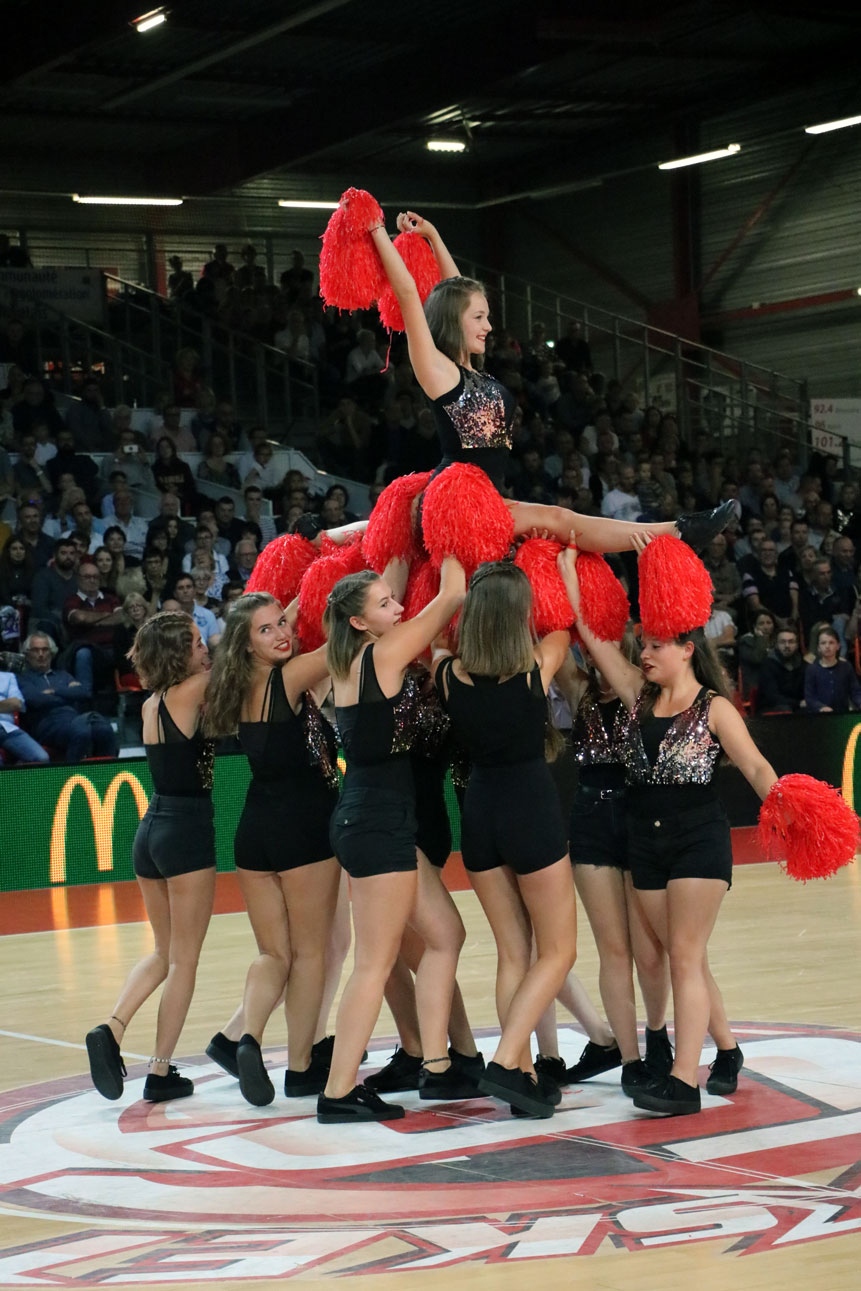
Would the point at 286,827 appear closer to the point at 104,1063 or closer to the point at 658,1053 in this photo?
the point at 104,1063

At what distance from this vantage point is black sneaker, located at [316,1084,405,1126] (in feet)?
17.1

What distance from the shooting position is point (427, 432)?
15852 millimetres

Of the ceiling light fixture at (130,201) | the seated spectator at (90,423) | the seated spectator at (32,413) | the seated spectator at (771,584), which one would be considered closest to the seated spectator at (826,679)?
the seated spectator at (771,584)

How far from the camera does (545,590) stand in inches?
215

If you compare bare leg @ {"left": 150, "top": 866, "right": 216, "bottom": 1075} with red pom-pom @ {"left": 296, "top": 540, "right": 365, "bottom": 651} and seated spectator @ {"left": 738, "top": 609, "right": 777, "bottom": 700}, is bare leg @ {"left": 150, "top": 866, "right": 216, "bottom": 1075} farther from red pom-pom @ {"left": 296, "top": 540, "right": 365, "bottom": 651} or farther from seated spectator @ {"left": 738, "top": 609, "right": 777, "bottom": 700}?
seated spectator @ {"left": 738, "top": 609, "right": 777, "bottom": 700}

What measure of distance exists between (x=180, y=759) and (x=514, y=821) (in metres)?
1.16

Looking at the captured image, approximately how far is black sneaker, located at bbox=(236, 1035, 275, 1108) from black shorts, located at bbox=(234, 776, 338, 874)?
0.54 m

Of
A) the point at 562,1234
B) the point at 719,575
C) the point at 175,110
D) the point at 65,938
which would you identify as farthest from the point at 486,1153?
the point at 175,110

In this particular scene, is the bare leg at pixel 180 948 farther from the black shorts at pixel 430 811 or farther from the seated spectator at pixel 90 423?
the seated spectator at pixel 90 423

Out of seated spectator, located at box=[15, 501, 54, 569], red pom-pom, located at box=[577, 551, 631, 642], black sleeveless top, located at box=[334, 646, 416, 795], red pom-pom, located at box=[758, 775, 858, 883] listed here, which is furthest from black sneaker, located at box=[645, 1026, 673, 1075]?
seated spectator, located at box=[15, 501, 54, 569]

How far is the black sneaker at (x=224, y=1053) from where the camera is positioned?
5691mm

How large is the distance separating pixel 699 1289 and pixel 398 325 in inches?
131

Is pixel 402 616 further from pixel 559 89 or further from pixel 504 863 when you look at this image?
pixel 559 89

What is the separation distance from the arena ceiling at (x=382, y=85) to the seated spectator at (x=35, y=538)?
13.2 ft
